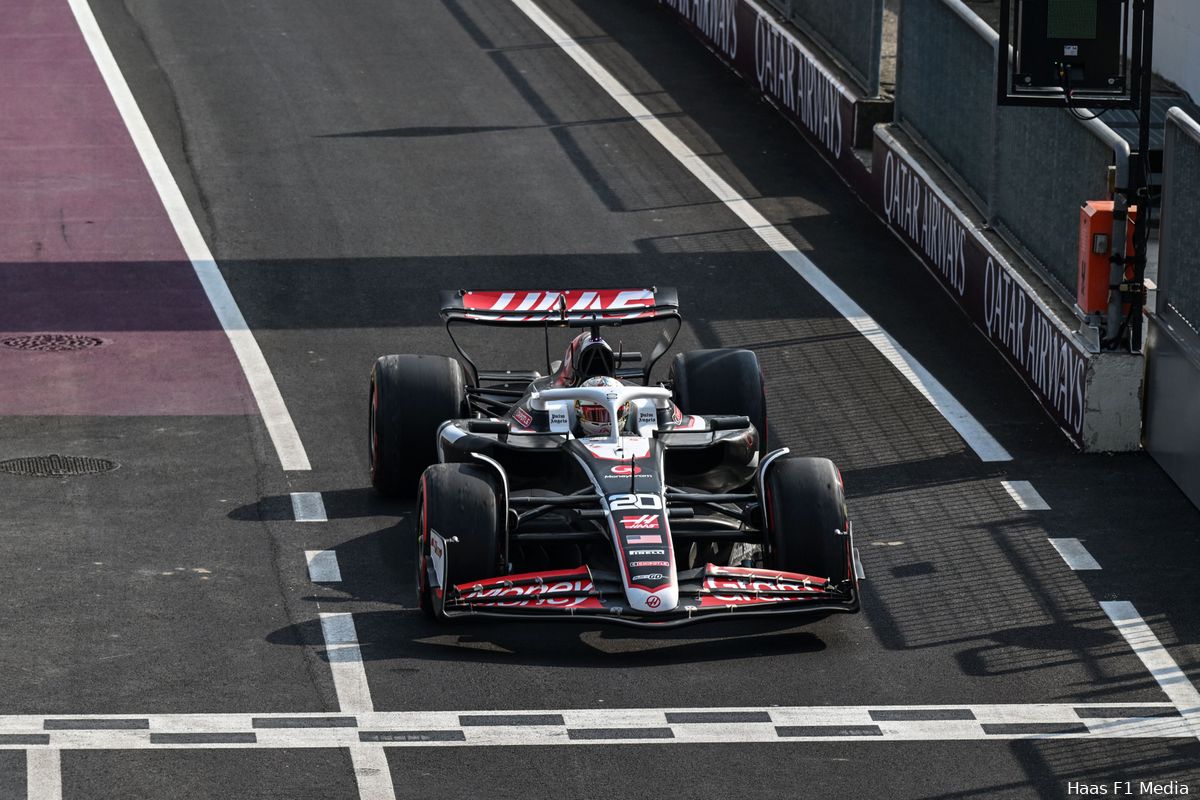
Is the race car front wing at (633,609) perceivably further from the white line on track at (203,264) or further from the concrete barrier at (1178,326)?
the concrete barrier at (1178,326)

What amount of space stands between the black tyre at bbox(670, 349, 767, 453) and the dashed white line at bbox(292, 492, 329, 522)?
7.74 ft

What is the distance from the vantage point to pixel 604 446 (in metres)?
12.0

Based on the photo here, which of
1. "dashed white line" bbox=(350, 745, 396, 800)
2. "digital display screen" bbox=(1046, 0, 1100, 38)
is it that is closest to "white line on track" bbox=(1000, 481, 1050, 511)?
"digital display screen" bbox=(1046, 0, 1100, 38)

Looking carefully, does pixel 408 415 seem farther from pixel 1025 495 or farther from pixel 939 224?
pixel 939 224

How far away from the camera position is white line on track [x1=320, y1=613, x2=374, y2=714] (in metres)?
10.5

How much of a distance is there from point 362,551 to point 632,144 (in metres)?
10.5

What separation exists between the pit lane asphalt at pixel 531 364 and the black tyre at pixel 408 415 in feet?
0.83

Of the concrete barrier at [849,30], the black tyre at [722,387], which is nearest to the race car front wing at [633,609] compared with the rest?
the black tyre at [722,387]

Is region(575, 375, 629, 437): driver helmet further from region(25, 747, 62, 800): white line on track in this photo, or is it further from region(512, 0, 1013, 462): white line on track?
region(25, 747, 62, 800): white line on track

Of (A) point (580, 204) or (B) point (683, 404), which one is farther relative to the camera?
(A) point (580, 204)

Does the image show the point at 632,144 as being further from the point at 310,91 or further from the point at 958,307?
the point at 958,307

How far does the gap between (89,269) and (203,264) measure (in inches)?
38.4

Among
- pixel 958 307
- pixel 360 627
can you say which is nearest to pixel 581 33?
pixel 958 307

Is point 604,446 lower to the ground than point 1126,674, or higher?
higher
